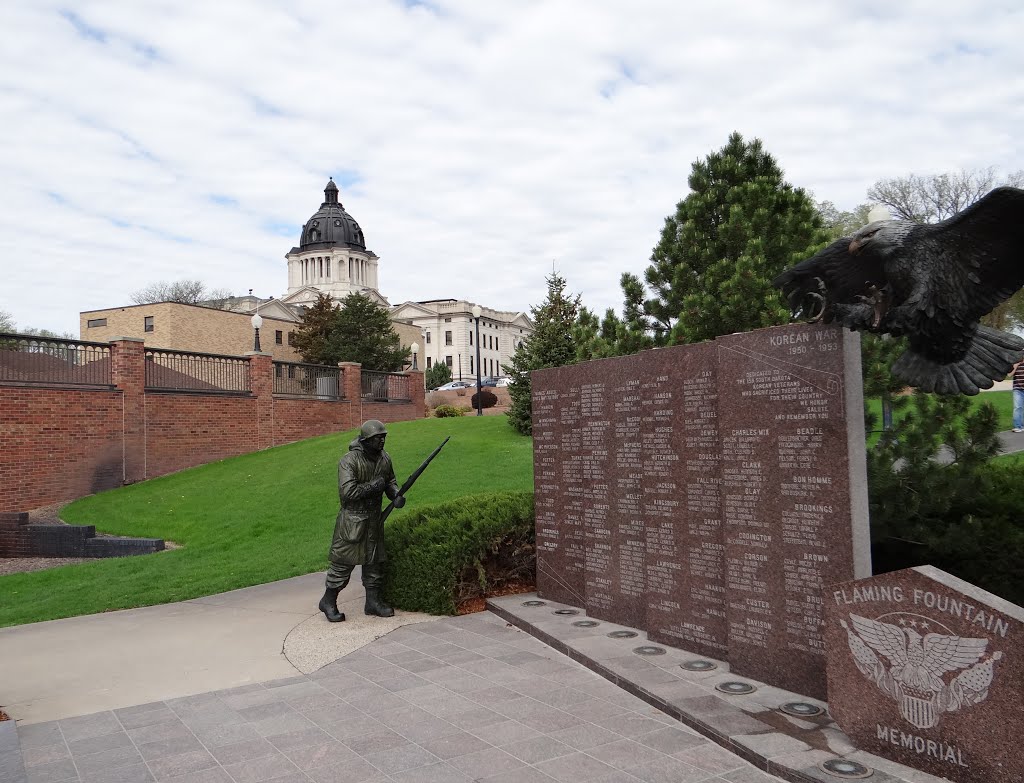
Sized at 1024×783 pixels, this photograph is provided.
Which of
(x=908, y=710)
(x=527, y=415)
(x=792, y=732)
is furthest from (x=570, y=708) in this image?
(x=527, y=415)

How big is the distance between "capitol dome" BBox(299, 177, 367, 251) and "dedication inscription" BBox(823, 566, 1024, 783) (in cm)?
11480

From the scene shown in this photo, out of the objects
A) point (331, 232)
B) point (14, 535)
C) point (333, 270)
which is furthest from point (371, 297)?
point (14, 535)

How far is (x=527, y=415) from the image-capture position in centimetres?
2202

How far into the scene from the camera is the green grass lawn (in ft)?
34.8

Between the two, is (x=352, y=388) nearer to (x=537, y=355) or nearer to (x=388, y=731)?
(x=537, y=355)

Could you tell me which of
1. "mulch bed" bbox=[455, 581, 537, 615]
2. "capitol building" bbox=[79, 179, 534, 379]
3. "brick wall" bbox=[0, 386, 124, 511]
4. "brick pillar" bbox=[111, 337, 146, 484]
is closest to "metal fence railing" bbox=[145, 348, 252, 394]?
"brick pillar" bbox=[111, 337, 146, 484]

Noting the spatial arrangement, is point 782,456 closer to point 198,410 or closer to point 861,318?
point 861,318

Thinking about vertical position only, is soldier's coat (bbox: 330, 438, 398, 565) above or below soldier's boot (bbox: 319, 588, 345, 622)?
above

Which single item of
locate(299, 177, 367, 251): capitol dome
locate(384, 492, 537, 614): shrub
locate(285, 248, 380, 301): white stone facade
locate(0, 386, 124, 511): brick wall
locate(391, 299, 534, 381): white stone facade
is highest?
locate(299, 177, 367, 251): capitol dome

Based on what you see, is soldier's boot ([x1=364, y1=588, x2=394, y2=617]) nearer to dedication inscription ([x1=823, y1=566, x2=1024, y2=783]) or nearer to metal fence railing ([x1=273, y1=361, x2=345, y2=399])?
dedication inscription ([x1=823, y1=566, x2=1024, y2=783])

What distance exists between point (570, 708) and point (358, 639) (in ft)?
8.91

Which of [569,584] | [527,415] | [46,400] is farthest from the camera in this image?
[527,415]

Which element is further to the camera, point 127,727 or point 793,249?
point 793,249

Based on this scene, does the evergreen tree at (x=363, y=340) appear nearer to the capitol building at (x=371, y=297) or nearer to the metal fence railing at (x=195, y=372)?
the metal fence railing at (x=195, y=372)
